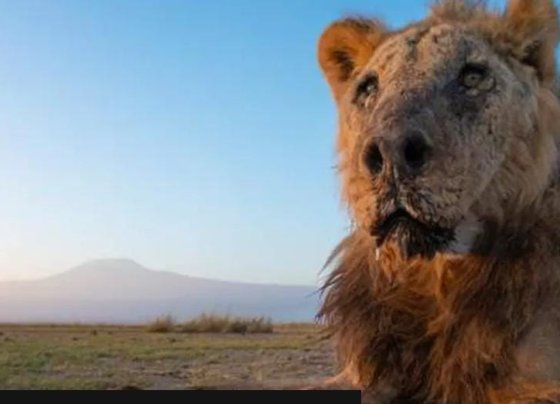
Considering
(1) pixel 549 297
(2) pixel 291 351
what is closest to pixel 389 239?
(1) pixel 549 297

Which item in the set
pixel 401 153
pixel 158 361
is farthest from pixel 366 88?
pixel 158 361

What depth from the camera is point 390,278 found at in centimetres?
486

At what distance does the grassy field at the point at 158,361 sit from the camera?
405 inches

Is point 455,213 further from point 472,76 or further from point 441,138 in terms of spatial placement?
point 472,76

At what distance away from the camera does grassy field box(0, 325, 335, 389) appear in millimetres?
10289

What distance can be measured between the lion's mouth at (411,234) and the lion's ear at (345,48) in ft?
4.95

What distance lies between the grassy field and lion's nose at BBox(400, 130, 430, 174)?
6.30 feet

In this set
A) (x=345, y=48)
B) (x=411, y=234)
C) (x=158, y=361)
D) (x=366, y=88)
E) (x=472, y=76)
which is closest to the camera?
(x=411, y=234)

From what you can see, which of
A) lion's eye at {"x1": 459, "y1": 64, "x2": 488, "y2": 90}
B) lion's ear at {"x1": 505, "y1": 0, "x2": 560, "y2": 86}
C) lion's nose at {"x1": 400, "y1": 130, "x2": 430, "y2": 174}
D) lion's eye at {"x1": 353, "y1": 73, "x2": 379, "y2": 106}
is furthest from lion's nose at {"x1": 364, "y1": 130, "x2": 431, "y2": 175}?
lion's ear at {"x1": 505, "y1": 0, "x2": 560, "y2": 86}

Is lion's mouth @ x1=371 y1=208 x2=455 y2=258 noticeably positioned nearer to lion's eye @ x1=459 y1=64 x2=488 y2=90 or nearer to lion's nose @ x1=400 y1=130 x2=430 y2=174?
lion's nose @ x1=400 y1=130 x2=430 y2=174

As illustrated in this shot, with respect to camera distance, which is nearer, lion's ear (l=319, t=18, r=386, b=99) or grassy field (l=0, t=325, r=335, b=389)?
lion's ear (l=319, t=18, r=386, b=99)

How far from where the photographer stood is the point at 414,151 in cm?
405

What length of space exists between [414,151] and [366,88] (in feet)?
3.26

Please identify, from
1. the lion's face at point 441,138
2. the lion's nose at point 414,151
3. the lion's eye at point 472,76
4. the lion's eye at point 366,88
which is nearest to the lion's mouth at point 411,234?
the lion's face at point 441,138
